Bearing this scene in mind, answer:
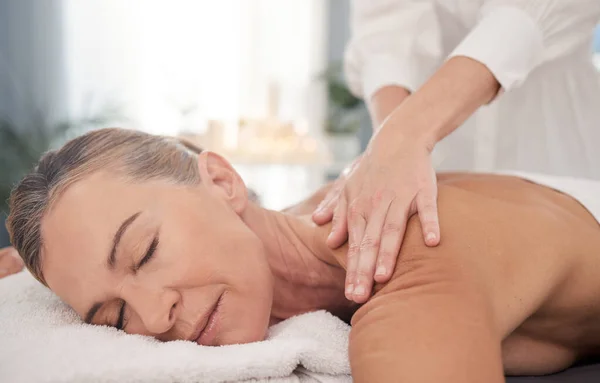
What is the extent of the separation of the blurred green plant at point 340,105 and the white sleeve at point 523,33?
11.2ft

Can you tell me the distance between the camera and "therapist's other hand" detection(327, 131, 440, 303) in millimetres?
923

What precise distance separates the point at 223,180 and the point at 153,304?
1.06 feet

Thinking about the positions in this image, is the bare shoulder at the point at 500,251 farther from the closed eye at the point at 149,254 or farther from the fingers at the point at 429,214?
the closed eye at the point at 149,254

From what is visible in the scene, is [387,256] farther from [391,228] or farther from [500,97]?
[500,97]

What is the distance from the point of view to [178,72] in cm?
482

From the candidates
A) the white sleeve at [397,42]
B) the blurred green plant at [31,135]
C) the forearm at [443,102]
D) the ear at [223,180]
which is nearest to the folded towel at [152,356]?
the ear at [223,180]

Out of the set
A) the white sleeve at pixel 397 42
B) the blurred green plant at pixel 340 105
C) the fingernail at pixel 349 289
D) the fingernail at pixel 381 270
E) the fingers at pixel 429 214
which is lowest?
the blurred green plant at pixel 340 105

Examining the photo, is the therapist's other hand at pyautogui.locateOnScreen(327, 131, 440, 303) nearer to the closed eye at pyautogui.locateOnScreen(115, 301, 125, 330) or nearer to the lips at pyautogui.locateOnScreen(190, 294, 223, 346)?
the lips at pyautogui.locateOnScreen(190, 294, 223, 346)

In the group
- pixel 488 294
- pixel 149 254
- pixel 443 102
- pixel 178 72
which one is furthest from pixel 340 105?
pixel 488 294

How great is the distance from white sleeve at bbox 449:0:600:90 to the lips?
790mm

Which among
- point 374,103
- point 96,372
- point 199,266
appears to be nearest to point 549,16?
point 374,103

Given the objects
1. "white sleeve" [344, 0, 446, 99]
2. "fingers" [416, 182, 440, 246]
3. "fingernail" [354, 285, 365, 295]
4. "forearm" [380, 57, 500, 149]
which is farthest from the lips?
"white sleeve" [344, 0, 446, 99]

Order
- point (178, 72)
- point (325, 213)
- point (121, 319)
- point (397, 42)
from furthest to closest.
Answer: point (178, 72) → point (397, 42) → point (325, 213) → point (121, 319)

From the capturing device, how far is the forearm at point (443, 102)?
A: 45.4 inches
